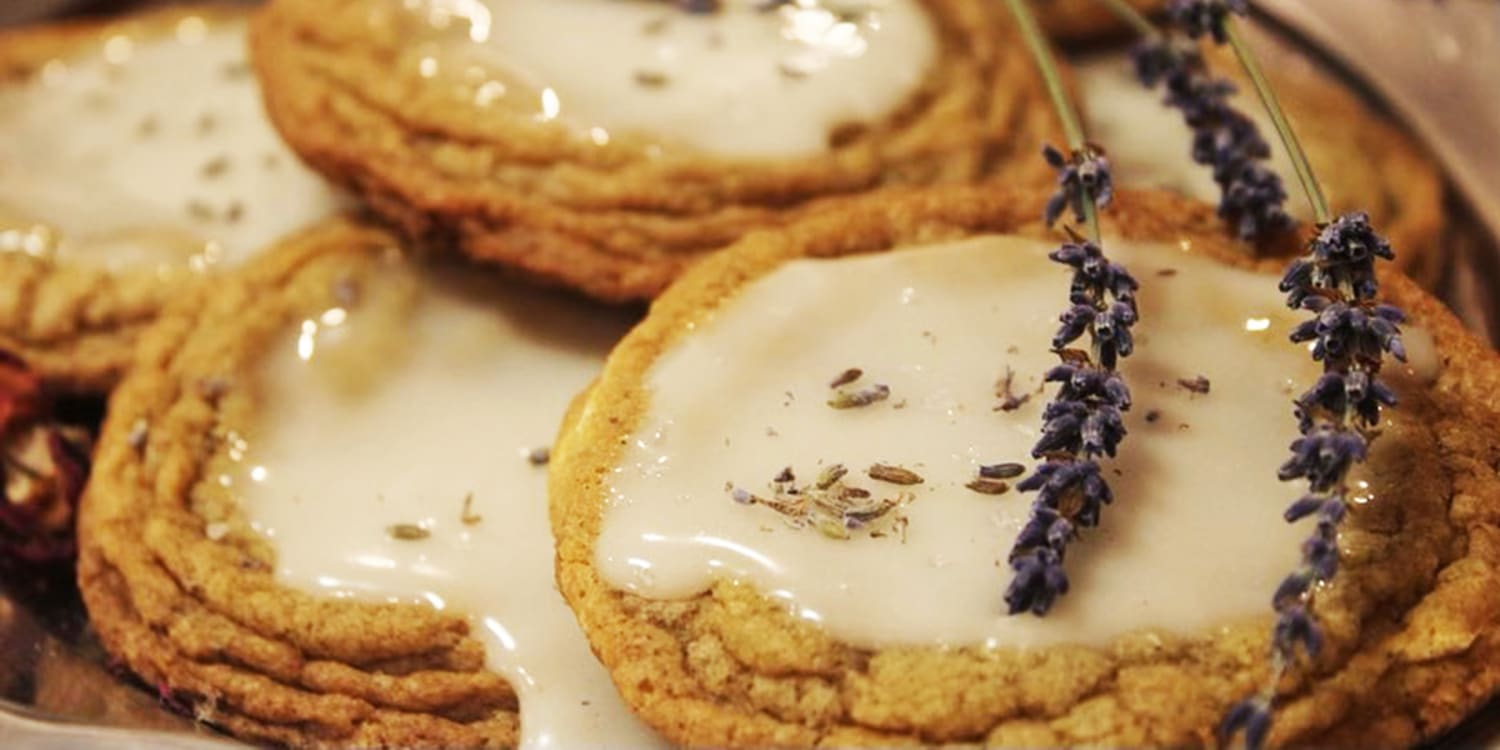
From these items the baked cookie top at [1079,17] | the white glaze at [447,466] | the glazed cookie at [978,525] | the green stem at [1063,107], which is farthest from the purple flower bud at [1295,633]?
the baked cookie top at [1079,17]

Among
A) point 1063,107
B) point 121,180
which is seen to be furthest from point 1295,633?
point 121,180

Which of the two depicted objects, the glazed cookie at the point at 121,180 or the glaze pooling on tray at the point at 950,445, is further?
the glazed cookie at the point at 121,180

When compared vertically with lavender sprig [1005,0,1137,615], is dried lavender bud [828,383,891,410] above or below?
below

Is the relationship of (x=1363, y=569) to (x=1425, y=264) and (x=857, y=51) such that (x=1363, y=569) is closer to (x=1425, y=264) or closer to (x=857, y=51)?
(x=1425, y=264)

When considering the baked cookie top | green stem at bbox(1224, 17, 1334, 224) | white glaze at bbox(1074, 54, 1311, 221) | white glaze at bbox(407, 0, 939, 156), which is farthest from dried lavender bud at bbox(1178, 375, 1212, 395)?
the baked cookie top

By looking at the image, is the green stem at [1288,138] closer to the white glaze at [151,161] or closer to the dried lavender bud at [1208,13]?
the dried lavender bud at [1208,13]

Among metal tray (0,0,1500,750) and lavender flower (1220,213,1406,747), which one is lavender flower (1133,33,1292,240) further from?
metal tray (0,0,1500,750)

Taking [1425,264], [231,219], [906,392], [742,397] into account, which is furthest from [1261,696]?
[231,219]
